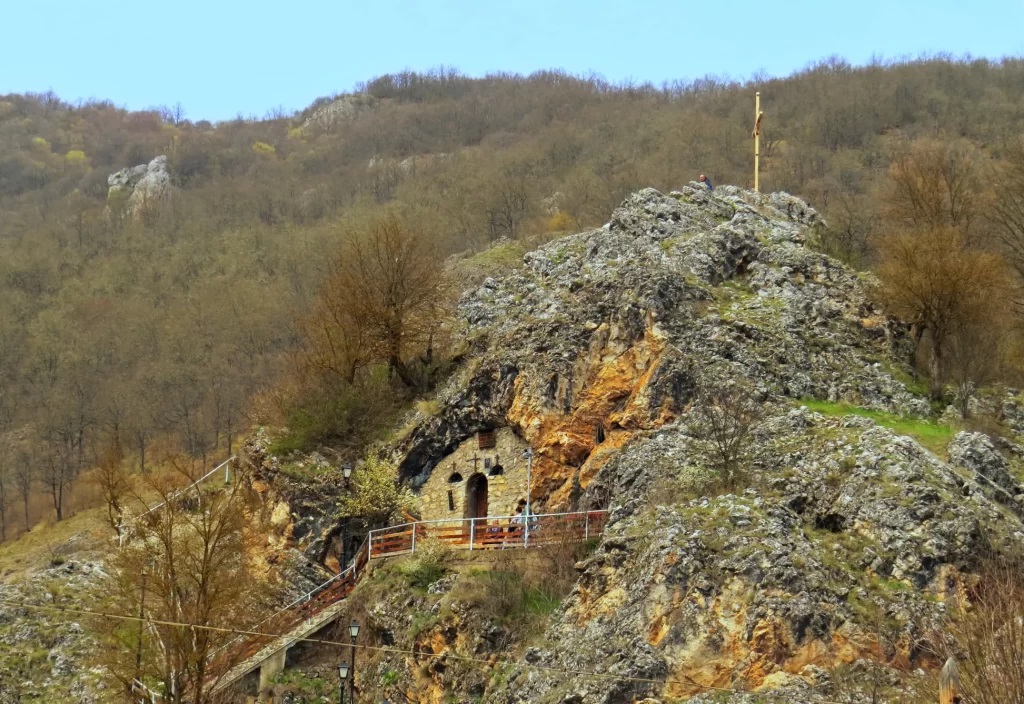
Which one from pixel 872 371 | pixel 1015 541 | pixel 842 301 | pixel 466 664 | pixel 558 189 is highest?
pixel 558 189

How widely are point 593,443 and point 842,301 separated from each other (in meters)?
8.21

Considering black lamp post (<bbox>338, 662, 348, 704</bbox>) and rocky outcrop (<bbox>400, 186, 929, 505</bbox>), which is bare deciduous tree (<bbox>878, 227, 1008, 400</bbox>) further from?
black lamp post (<bbox>338, 662, 348, 704</bbox>)

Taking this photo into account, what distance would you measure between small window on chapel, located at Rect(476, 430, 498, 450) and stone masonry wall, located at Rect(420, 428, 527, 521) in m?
0.07

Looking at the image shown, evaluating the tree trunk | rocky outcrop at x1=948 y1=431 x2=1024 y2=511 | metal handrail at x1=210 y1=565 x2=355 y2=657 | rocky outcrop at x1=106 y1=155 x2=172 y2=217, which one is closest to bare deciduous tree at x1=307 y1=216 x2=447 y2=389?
metal handrail at x1=210 y1=565 x2=355 y2=657

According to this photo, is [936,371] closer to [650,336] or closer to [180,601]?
[650,336]

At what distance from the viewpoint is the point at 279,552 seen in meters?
32.6

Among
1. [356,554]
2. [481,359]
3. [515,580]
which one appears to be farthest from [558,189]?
[515,580]

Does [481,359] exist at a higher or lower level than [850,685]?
higher

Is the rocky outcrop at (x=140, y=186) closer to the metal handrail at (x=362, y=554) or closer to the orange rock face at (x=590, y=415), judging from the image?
the metal handrail at (x=362, y=554)

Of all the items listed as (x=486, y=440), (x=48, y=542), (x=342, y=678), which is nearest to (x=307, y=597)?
(x=486, y=440)

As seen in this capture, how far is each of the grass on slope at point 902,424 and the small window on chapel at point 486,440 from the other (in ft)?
28.2

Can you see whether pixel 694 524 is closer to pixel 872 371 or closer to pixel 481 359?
pixel 872 371

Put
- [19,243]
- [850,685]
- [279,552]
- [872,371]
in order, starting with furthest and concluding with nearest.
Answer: [19,243] < [279,552] < [872,371] < [850,685]

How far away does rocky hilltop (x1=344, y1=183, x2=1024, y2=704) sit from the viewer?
70.1ft
